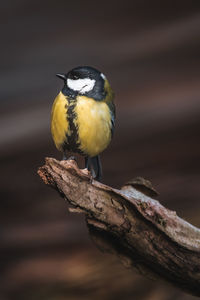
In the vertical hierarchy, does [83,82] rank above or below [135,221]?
above

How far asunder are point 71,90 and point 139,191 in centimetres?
27

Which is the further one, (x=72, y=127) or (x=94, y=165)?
(x=94, y=165)

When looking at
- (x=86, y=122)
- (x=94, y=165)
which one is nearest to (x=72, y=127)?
(x=86, y=122)

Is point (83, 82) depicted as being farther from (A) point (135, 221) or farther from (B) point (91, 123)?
(A) point (135, 221)

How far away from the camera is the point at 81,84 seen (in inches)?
36.0

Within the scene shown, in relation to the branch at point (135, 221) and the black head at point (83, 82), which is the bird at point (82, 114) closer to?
the black head at point (83, 82)

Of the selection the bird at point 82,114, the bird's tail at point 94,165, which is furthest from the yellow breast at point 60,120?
the bird's tail at point 94,165

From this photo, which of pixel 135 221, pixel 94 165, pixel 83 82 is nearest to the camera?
pixel 135 221

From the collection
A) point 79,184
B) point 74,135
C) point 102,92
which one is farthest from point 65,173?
point 102,92

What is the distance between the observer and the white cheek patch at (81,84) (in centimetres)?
91

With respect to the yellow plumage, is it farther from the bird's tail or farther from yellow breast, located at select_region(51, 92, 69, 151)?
the bird's tail

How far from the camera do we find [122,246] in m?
0.90

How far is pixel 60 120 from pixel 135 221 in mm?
283

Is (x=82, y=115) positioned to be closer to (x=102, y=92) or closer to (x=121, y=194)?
(x=102, y=92)
